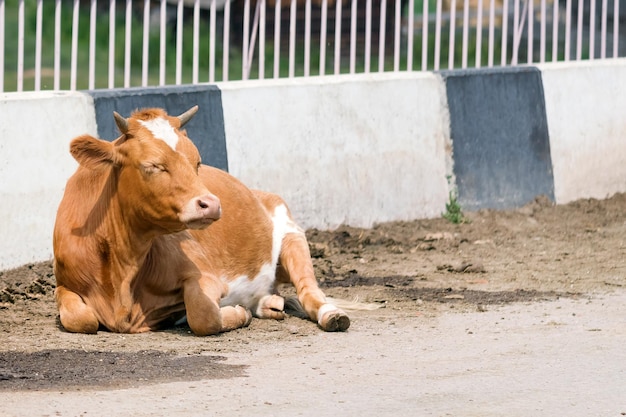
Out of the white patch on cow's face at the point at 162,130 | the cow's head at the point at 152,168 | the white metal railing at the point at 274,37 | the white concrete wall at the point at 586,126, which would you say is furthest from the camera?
the white concrete wall at the point at 586,126

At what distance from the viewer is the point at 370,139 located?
1041 centimetres

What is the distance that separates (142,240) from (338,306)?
1.27 meters

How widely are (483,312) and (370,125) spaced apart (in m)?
2.89

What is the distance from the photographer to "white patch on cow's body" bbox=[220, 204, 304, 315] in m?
8.09

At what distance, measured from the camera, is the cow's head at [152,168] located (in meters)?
7.07

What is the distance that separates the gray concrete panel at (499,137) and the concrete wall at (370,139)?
0.01 meters

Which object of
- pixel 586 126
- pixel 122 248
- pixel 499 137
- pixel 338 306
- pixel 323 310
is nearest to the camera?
pixel 122 248

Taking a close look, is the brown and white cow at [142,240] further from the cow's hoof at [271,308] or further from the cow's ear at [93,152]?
the cow's hoof at [271,308]

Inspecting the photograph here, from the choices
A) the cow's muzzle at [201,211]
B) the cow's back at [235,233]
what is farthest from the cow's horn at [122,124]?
the cow's back at [235,233]

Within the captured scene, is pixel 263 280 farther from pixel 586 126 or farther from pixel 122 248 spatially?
pixel 586 126

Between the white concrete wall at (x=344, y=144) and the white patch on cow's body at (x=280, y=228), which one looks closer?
the white patch on cow's body at (x=280, y=228)

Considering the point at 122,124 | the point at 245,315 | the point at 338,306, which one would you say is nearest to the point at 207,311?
the point at 245,315

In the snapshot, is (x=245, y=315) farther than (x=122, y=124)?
Yes

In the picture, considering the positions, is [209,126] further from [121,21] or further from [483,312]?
[483,312]
